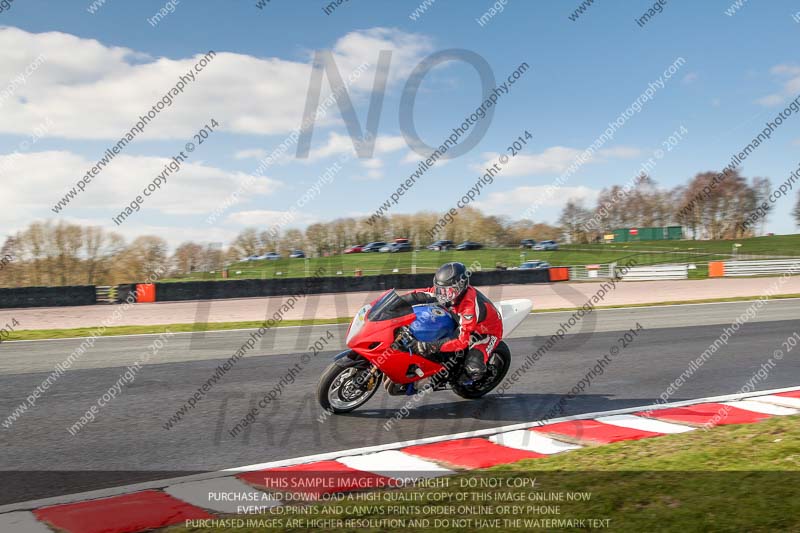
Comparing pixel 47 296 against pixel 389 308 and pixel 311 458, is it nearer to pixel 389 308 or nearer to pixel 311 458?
pixel 389 308

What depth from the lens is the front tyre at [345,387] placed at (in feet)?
22.4

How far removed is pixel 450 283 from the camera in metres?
7.15

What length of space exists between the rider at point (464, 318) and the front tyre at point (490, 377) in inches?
13.6

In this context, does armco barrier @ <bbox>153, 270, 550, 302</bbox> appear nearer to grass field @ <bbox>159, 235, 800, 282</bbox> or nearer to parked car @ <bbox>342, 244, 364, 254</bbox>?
grass field @ <bbox>159, 235, 800, 282</bbox>

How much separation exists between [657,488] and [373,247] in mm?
64188

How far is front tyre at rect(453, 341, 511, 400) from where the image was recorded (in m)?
7.68

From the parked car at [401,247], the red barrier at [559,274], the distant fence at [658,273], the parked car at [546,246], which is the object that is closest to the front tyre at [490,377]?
the red barrier at [559,274]

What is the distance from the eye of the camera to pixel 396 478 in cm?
482

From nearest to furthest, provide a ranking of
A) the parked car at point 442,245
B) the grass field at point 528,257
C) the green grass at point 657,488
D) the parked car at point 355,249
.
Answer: the green grass at point 657,488 < the grass field at point 528,257 < the parked car at point 442,245 < the parked car at point 355,249

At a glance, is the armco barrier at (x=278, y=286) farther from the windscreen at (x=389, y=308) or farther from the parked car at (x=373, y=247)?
the parked car at (x=373, y=247)

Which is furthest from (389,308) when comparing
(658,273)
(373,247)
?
(373,247)

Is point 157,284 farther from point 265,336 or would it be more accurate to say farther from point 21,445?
point 21,445

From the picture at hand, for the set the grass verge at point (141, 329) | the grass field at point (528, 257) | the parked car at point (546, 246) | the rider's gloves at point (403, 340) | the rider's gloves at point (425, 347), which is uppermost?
the parked car at point (546, 246)

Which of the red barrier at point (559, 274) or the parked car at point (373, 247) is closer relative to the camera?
the red barrier at point (559, 274)
